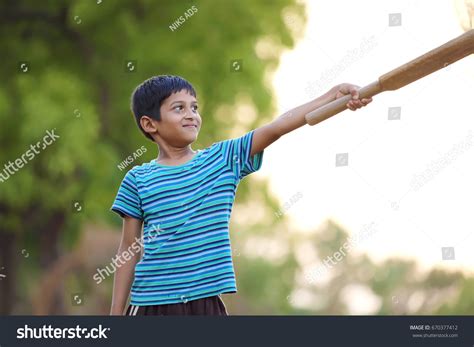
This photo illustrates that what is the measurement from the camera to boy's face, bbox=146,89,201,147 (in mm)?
3162

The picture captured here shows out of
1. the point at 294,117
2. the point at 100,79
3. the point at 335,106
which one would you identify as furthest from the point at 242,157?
the point at 100,79

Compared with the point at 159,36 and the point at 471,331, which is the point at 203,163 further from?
the point at 159,36

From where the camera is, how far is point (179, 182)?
3098 millimetres

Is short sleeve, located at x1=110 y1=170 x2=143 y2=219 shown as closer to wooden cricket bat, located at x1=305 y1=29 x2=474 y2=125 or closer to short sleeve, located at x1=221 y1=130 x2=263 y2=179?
short sleeve, located at x1=221 y1=130 x2=263 y2=179

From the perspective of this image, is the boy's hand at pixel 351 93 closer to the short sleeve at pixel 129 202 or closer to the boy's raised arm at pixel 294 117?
the boy's raised arm at pixel 294 117

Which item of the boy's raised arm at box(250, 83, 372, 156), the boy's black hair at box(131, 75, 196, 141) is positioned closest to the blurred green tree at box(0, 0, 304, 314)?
the boy's black hair at box(131, 75, 196, 141)

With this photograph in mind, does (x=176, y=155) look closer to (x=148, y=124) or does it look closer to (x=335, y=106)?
(x=148, y=124)

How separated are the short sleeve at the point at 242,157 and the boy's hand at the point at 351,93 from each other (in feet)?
0.98

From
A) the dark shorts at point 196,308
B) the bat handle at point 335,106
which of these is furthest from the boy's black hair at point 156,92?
the dark shorts at point 196,308

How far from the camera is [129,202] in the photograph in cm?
318

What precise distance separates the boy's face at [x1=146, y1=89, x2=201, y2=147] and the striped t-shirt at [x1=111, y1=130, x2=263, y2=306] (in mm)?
73

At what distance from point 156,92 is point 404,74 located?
82 centimetres

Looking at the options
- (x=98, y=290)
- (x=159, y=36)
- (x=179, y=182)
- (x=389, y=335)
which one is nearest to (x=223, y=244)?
(x=179, y=182)

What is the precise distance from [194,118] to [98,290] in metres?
10.2
